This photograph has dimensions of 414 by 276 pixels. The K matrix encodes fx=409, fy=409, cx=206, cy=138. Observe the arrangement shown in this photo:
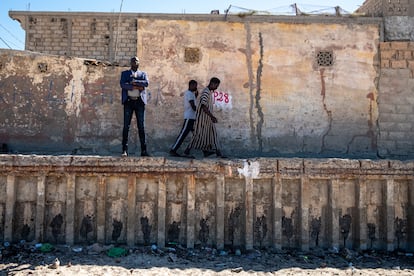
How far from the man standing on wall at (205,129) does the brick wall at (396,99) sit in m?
3.30

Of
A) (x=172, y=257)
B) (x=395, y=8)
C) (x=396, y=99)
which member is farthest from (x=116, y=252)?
(x=395, y=8)

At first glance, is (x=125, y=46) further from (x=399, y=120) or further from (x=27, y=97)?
(x=399, y=120)

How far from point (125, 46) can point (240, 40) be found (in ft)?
27.3

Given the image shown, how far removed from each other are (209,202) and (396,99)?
4.25 meters

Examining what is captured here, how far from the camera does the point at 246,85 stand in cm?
751

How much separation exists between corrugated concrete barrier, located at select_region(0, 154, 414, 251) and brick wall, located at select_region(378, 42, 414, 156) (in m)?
1.73

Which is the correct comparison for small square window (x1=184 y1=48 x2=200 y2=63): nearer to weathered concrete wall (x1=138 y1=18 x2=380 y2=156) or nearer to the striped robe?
weathered concrete wall (x1=138 y1=18 x2=380 y2=156)

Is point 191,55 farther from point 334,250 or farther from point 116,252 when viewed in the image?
point 334,250

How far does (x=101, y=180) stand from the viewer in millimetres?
5539

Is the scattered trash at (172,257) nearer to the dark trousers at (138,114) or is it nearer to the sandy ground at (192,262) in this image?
the sandy ground at (192,262)

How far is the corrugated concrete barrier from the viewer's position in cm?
550

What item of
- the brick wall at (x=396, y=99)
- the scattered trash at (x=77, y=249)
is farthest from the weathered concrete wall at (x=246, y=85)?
the scattered trash at (x=77, y=249)

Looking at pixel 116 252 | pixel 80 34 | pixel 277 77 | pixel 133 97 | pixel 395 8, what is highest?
pixel 80 34

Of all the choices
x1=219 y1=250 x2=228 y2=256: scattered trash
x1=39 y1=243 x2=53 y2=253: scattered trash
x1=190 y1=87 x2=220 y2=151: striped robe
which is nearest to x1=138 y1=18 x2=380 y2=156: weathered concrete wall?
x1=190 y1=87 x2=220 y2=151: striped robe
